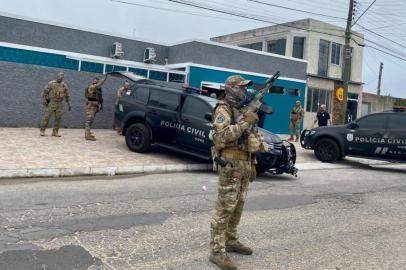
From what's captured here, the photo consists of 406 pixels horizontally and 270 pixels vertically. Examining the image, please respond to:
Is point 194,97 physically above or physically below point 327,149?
above

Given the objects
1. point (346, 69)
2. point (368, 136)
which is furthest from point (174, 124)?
point (346, 69)

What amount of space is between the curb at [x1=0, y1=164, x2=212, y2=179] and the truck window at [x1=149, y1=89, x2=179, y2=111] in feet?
5.10

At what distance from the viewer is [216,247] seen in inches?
164

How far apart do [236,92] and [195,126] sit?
6.11 m

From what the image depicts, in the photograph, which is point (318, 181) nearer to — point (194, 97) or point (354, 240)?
point (194, 97)

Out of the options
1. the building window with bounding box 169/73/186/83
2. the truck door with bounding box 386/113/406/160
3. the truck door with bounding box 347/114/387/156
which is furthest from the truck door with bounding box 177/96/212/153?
the building window with bounding box 169/73/186/83

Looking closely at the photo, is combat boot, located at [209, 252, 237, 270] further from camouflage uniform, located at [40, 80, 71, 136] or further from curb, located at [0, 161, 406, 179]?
camouflage uniform, located at [40, 80, 71, 136]

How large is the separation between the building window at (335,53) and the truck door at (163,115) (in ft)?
66.9

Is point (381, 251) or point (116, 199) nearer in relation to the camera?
point (381, 251)

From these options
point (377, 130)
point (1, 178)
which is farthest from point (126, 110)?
point (377, 130)

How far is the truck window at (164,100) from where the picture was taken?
1079cm

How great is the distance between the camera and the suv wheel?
36.1 ft

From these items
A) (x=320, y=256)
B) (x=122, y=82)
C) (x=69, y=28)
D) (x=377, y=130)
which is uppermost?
(x=69, y=28)

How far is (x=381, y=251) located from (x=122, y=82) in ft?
40.9
